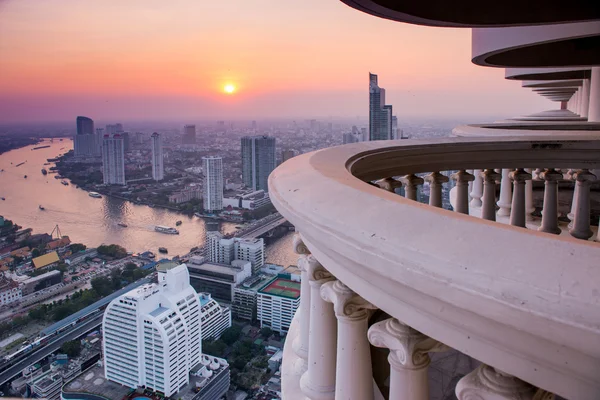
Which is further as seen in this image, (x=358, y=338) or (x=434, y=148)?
(x=434, y=148)

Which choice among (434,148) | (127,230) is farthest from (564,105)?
(434,148)

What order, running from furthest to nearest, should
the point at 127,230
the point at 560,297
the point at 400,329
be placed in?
the point at 127,230 → the point at 400,329 → the point at 560,297

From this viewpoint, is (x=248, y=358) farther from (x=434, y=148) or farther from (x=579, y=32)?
(x=434, y=148)

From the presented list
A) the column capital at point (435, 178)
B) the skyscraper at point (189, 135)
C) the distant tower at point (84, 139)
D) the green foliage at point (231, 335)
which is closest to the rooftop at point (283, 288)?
the green foliage at point (231, 335)

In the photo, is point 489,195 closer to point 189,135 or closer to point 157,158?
point 157,158

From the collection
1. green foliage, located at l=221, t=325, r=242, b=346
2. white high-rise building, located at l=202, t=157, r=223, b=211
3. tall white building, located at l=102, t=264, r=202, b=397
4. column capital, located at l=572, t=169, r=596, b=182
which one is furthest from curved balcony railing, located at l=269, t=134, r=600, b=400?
white high-rise building, located at l=202, t=157, r=223, b=211

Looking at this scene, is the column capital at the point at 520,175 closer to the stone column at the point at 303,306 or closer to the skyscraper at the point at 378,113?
the stone column at the point at 303,306
